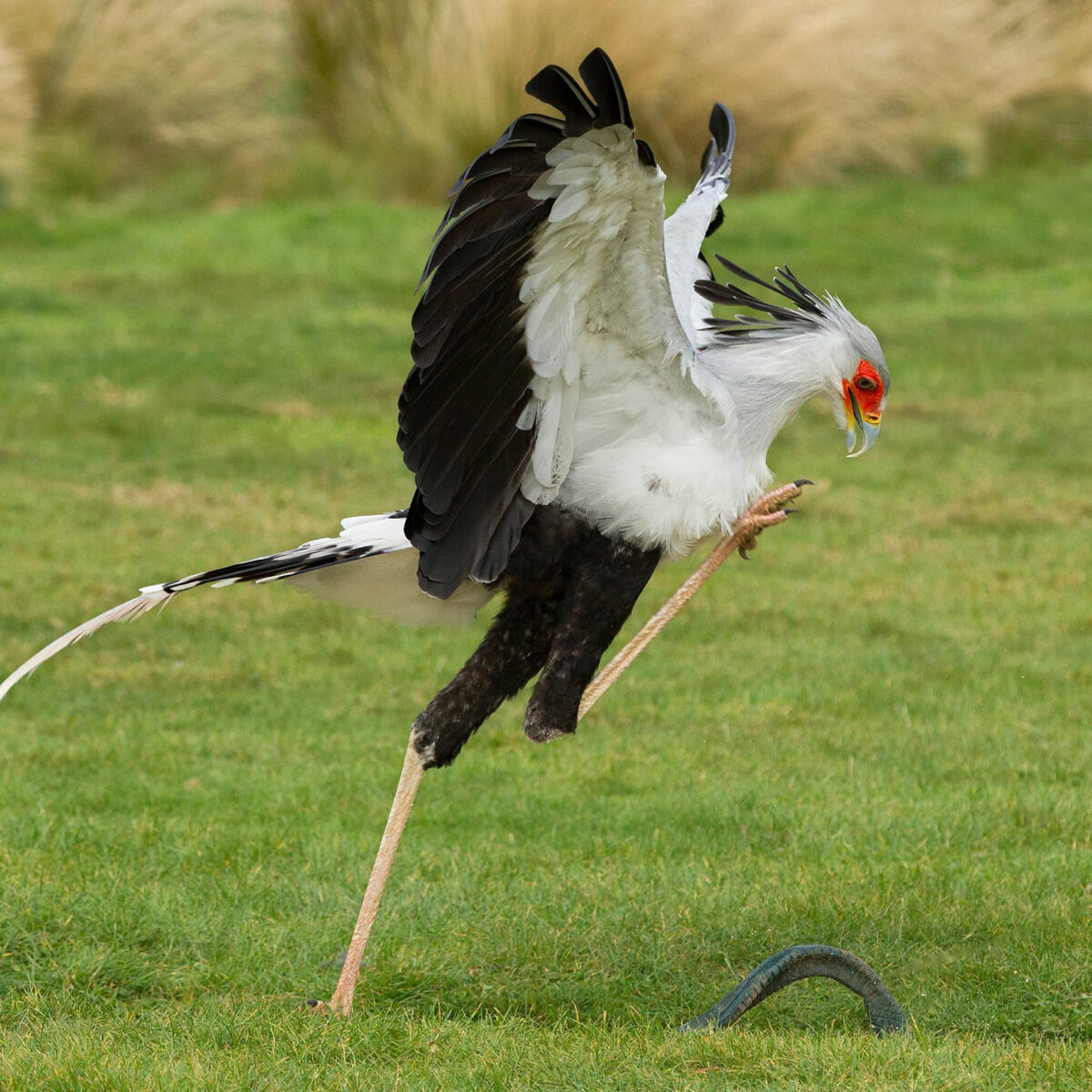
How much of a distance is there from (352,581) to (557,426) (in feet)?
2.75

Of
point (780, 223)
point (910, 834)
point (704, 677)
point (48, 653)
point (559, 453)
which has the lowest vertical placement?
point (780, 223)

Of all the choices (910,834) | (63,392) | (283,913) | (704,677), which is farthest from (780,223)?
(283,913)

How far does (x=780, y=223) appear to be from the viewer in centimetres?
1526

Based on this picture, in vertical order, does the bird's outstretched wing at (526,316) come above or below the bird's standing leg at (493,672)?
above

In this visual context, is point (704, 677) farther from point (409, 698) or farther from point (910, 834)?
point (910, 834)

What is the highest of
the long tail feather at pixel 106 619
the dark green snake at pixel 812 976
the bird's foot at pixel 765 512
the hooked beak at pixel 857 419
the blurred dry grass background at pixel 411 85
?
the hooked beak at pixel 857 419

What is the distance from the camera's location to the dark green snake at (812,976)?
14.0 feet

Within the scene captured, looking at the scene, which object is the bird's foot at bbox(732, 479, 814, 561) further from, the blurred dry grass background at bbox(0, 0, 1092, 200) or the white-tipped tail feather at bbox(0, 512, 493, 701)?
the blurred dry grass background at bbox(0, 0, 1092, 200)

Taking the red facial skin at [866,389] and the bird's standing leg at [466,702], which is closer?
the bird's standing leg at [466,702]

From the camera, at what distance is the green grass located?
4.46 meters

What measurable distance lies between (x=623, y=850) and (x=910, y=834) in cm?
101

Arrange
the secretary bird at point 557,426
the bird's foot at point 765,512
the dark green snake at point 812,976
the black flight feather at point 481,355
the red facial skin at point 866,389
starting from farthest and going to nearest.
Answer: the red facial skin at point 866,389
the bird's foot at point 765,512
the dark green snake at point 812,976
the secretary bird at point 557,426
the black flight feather at point 481,355

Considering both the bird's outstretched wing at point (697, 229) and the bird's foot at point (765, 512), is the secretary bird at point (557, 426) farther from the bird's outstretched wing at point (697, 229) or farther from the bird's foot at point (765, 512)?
the bird's outstretched wing at point (697, 229)

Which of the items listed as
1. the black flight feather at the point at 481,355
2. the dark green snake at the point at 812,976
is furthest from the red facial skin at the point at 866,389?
the dark green snake at the point at 812,976
